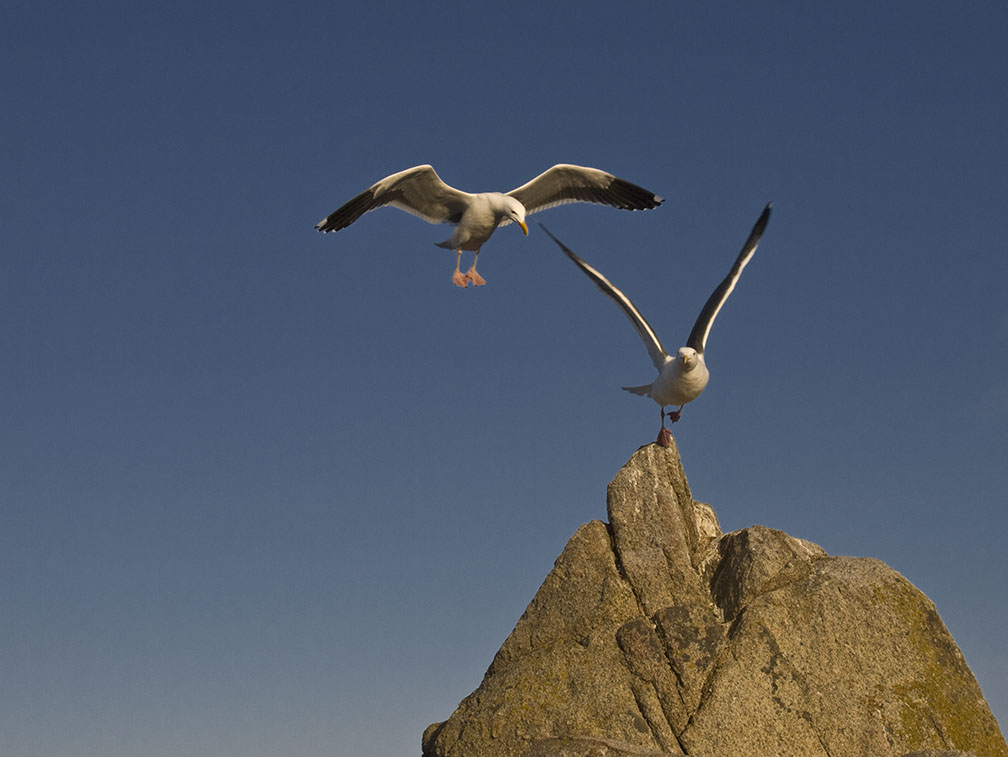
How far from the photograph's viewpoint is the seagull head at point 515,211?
2055cm

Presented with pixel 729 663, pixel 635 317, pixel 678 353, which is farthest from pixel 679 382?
pixel 729 663

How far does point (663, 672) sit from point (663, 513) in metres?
2.67

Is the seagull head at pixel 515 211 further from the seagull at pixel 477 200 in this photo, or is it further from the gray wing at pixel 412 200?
the gray wing at pixel 412 200

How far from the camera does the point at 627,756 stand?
12297 mm

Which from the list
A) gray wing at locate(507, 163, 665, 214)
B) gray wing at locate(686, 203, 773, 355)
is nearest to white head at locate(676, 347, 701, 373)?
gray wing at locate(686, 203, 773, 355)

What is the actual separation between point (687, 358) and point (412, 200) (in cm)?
732

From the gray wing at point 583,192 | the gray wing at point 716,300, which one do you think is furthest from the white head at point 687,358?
the gray wing at point 583,192

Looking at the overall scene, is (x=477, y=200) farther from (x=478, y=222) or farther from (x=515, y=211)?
(x=515, y=211)

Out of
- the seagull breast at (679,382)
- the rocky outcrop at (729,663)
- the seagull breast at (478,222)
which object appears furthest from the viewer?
the seagull breast at (478,222)

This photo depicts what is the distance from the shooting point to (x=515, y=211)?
816 inches

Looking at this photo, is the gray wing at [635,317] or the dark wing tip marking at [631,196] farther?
the dark wing tip marking at [631,196]

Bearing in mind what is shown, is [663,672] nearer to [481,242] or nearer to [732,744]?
[732,744]

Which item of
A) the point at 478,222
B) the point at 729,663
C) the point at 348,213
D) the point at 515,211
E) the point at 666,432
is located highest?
the point at 348,213

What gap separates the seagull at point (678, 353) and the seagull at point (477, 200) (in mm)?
1948
